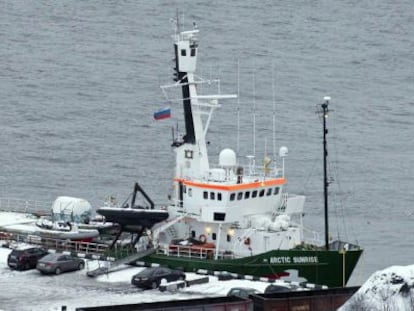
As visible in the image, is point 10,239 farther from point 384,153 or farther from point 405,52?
point 405,52

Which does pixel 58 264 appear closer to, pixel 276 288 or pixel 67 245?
pixel 67 245

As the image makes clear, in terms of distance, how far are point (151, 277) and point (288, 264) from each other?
980 centimetres

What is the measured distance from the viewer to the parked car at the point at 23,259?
72.1 metres

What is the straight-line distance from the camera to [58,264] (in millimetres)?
71000

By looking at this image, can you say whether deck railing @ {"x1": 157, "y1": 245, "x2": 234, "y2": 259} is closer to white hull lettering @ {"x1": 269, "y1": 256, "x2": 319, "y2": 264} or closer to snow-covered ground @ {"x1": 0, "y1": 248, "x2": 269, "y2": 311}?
white hull lettering @ {"x1": 269, "y1": 256, "x2": 319, "y2": 264}

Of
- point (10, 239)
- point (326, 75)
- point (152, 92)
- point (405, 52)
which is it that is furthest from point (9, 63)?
point (10, 239)

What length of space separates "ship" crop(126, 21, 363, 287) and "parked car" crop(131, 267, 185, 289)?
216 inches

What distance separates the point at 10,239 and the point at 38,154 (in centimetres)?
3989

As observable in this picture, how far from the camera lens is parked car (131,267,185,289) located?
67750 millimetres

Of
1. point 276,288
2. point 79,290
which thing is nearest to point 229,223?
point 79,290

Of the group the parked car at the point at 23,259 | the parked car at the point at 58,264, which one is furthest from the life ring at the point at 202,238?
the parked car at the point at 23,259

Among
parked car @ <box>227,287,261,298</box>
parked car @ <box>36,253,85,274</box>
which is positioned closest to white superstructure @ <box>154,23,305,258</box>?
parked car @ <box>36,253,85,274</box>

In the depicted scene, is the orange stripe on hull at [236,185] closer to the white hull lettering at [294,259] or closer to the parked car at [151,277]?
the white hull lettering at [294,259]

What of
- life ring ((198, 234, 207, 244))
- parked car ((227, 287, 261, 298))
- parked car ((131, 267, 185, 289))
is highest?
life ring ((198, 234, 207, 244))
